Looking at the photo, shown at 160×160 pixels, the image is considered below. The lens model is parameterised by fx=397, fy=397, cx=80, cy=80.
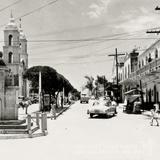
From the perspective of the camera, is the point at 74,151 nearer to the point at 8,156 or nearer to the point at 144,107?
the point at 8,156

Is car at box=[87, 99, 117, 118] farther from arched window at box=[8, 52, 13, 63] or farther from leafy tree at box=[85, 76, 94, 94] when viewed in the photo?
leafy tree at box=[85, 76, 94, 94]

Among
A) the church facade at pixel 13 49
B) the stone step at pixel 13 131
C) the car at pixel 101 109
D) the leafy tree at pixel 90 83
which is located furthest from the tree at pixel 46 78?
the leafy tree at pixel 90 83

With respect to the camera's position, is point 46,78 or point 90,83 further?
point 90,83

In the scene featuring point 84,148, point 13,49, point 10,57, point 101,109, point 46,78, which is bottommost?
point 84,148

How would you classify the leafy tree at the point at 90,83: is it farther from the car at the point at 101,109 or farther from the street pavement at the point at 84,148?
the street pavement at the point at 84,148

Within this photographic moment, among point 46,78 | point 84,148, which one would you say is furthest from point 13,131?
point 46,78

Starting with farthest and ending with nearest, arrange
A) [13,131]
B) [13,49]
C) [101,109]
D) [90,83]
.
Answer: [90,83]
[13,49]
[101,109]
[13,131]

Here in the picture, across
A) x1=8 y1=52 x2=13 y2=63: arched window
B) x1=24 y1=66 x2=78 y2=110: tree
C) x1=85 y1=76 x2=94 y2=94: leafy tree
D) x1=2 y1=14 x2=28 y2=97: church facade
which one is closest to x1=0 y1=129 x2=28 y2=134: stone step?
x1=24 y1=66 x2=78 y2=110: tree

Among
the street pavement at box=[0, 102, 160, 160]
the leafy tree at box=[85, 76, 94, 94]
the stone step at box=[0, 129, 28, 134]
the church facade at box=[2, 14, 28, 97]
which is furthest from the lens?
the leafy tree at box=[85, 76, 94, 94]

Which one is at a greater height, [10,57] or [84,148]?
[10,57]

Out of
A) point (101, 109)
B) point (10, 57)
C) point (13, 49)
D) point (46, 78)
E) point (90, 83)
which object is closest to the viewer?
point (101, 109)

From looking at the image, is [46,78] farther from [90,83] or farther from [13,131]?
[90,83]

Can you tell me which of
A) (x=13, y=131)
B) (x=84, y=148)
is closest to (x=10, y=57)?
(x=13, y=131)

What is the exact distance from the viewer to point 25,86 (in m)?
116
